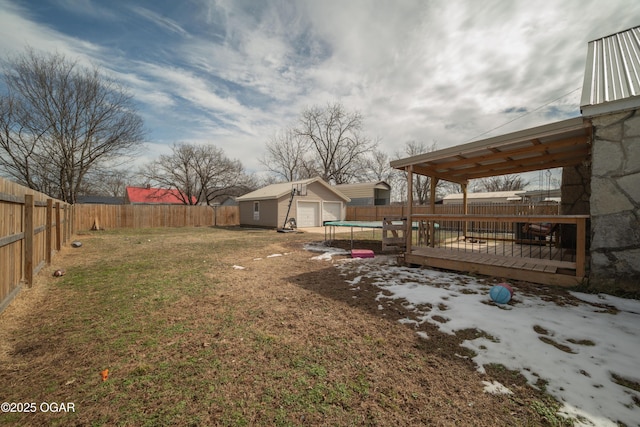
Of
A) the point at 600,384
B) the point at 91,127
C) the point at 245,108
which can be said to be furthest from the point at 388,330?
the point at 91,127

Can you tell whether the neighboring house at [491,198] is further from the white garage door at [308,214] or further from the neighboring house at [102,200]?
the neighboring house at [102,200]

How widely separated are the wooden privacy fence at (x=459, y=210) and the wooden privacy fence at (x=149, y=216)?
10.9 metres

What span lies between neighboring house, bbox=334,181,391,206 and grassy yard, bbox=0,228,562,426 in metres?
22.5

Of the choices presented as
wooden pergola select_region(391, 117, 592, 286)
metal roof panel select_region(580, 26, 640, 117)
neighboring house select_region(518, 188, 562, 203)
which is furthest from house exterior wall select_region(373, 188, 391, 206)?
metal roof panel select_region(580, 26, 640, 117)

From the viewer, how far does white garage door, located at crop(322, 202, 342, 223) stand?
63.5 feet

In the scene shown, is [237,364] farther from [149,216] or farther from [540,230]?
[149,216]

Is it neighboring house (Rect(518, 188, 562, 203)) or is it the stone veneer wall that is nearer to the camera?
the stone veneer wall

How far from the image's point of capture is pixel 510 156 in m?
5.57

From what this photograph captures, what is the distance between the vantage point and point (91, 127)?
16531mm

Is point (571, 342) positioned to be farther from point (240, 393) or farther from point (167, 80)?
point (167, 80)

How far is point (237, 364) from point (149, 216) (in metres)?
19.6

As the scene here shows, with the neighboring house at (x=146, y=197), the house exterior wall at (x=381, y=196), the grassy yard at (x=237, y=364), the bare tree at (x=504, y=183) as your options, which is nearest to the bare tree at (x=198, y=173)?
the neighboring house at (x=146, y=197)

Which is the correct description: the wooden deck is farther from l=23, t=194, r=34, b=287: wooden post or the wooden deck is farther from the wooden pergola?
l=23, t=194, r=34, b=287: wooden post

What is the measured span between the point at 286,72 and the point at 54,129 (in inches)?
601
